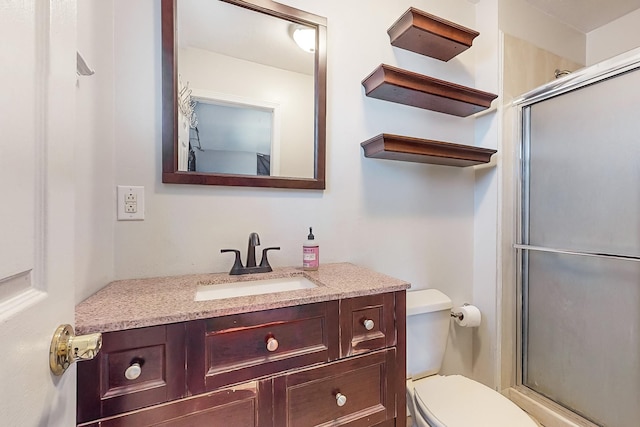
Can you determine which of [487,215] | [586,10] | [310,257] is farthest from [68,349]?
[586,10]

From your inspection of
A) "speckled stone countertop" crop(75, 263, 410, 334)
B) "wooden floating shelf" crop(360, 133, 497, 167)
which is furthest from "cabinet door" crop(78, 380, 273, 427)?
"wooden floating shelf" crop(360, 133, 497, 167)

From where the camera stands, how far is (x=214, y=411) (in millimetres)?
729

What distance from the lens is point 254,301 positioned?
2.58 feet

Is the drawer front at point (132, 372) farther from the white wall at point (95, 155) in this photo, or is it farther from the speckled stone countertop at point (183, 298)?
the white wall at point (95, 155)

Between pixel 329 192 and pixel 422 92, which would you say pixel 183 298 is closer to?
pixel 329 192

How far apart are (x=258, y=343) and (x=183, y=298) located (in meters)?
0.26

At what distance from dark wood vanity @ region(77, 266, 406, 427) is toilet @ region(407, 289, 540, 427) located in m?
0.22

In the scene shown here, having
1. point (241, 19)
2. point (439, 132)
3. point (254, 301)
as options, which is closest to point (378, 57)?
point (439, 132)

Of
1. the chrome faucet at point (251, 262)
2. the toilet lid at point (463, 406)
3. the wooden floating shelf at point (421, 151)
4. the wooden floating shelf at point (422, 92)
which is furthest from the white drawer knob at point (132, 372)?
the wooden floating shelf at point (422, 92)

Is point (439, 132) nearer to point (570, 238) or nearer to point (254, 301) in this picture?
point (570, 238)

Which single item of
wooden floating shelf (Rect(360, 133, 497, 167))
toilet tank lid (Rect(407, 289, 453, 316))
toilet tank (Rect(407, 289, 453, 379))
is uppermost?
wooden floating shelf (Rect(360, 133, 497, 167))

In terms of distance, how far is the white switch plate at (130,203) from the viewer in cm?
103

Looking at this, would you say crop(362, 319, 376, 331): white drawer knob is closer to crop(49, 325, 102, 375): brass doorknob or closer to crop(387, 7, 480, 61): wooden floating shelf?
crop(49, 325, 102, 375): brass doorknob

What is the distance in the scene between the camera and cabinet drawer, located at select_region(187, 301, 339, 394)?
0.72m
